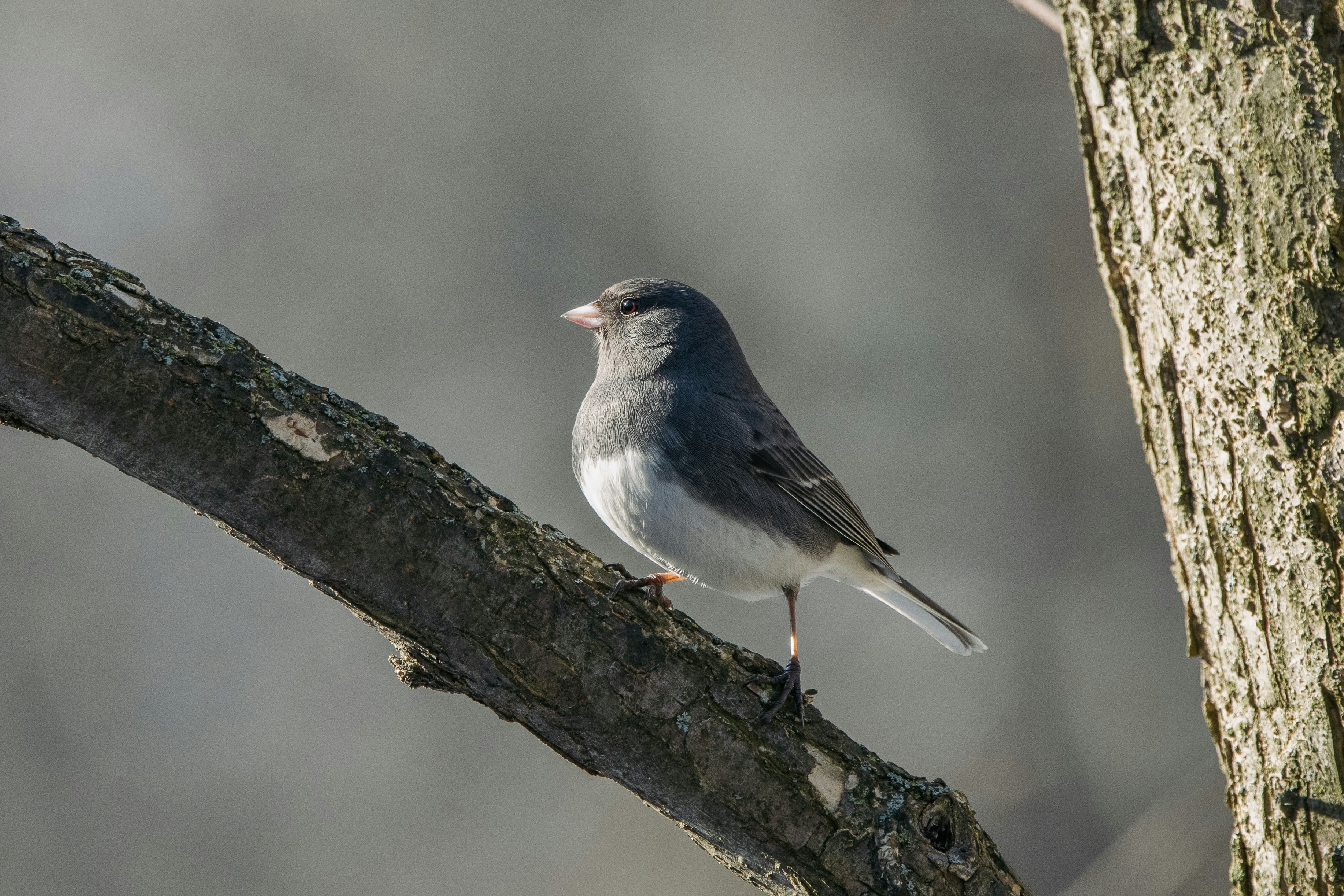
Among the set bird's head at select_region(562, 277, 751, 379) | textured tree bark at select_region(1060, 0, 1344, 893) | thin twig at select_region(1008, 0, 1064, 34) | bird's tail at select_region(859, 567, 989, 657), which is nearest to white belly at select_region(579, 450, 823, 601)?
bird's head at select_region(562, 277, 751, 379)

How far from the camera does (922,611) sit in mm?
3627

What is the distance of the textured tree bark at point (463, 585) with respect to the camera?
164cm

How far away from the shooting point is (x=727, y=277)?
6.17m

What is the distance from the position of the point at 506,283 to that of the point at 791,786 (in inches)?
184

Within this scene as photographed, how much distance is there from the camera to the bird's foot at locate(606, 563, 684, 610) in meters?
2.02

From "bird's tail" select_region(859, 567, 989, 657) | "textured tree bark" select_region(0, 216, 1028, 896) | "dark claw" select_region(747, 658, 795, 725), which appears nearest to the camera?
"textured tree bark" select_region(0, 216, 1028, 896)

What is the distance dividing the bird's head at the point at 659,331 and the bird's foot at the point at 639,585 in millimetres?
855

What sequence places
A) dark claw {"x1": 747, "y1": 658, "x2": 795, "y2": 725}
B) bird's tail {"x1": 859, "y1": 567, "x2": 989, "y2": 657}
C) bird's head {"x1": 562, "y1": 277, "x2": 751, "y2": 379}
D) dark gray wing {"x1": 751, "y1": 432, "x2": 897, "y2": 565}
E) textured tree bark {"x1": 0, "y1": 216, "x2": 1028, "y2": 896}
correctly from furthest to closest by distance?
bird's tail {"x1": 859, "y1": 567, "x2": 989, "y2": 657} < bird's head {"x1": 562, "y1": 277, "x2": 751, "y2": 379} < dark gray wing {"x1": 751, "y1": 432, "x2": 897, "y2": 565} < dark claw {"x1": 747, "y1": 658, "x2": 795, "y2": 725} < textured tree bark {"x1": 0, "y1": 216, "x2": 1028, "y2": 896}

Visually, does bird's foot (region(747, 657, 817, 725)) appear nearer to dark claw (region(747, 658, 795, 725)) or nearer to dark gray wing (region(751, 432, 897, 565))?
dark claw (region(747, 658, 795, 725))

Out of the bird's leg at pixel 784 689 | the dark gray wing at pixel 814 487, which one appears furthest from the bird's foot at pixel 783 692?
the dark gray wing at pixel 814 487

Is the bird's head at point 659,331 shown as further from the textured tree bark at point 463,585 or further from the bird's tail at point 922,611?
the textured tree bark at point 463,585

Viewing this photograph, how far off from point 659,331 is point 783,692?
1708 millimetres

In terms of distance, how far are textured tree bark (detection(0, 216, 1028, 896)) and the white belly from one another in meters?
0.75

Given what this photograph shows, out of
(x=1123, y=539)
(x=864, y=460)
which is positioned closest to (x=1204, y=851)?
(x=1123, y=539)
